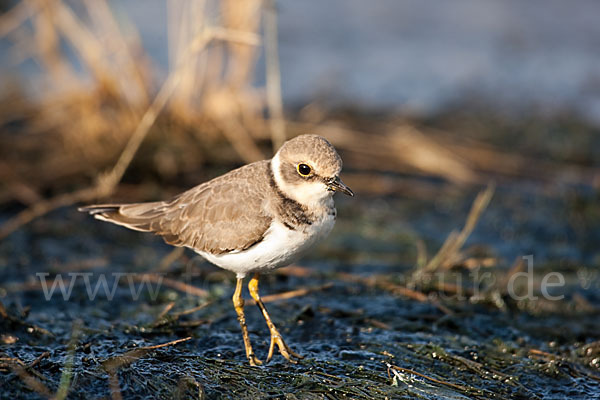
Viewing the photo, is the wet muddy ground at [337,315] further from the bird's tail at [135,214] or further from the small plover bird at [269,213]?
the bird's tail at [135,214]

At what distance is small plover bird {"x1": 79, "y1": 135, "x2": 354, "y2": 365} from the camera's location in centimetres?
436

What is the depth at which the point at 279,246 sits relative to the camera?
170 inches

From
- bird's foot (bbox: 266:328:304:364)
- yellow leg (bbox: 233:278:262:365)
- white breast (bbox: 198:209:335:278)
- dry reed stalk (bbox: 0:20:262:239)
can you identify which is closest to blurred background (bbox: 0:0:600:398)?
dry reed stalk (bbox: 0:20:262:239)

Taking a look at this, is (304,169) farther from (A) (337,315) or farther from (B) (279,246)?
(A) (337,315)

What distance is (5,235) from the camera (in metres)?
6.28

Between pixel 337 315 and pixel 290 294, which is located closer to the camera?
pixel 337 315

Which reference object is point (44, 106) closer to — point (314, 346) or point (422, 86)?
point (314, 346)

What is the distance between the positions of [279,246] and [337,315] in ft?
3.82

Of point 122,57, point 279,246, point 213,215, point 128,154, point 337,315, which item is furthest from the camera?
point 122,57

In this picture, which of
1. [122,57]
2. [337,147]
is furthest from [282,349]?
[337,147]

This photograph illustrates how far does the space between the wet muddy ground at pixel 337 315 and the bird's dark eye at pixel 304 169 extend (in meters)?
1.23

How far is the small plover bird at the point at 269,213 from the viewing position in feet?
14.3

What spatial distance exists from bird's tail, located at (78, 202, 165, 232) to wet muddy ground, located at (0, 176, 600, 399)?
676 mm

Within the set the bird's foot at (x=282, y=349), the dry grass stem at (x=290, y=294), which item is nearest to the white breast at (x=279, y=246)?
the bird's foot at (x=282, y=349)
